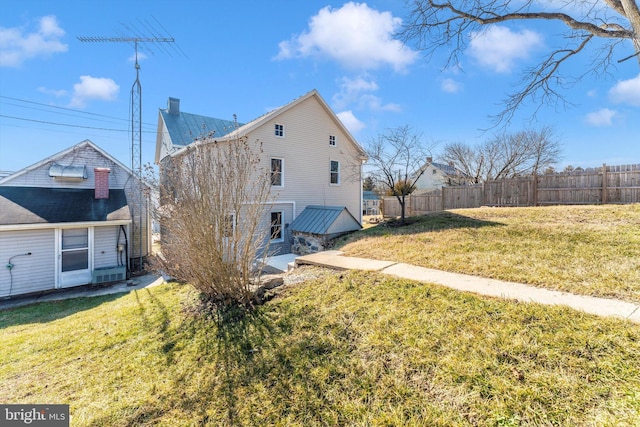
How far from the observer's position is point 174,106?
19328 millimetres

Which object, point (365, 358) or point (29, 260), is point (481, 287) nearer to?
point (365, 358)

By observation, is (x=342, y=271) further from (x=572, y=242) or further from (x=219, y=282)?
(x=572, y=242)

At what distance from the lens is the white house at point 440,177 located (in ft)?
85.6

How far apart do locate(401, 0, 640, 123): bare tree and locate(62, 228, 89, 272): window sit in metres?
13.2

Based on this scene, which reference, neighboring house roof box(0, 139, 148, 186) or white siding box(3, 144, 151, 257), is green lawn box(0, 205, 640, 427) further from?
neighboring house roof box(0, 139, 148, 186)

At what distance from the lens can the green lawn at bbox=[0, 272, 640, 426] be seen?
209 cm

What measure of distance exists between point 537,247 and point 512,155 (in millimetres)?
21608

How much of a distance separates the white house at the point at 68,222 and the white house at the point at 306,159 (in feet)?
9.61

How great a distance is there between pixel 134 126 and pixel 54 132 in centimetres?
1468

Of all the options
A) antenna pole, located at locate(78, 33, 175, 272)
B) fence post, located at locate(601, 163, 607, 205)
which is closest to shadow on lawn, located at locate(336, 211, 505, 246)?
fence post, located at locate(601, 163, 607, 205)

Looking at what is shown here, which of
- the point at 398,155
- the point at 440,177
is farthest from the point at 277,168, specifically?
the point at 440,177

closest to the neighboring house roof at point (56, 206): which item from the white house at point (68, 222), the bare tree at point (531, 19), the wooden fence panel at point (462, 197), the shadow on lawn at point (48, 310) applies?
the white house at point (68, 222)

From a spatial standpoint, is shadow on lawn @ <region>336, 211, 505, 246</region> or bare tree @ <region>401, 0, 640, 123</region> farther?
shadow on lawn @ <region>336, 211, 505, 246</region>

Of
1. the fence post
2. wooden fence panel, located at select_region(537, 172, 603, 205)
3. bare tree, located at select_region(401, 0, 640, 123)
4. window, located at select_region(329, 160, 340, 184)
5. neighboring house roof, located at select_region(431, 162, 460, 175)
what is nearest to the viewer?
bare tree, located at select_region(401, 0, 640, 123)
